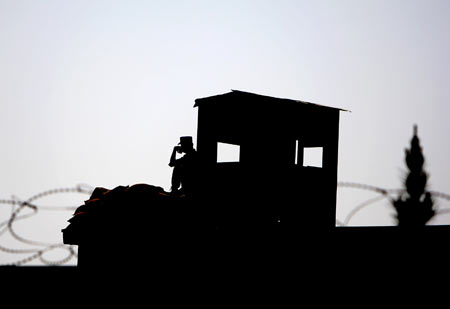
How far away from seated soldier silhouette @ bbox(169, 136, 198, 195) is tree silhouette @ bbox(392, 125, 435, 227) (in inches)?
1447

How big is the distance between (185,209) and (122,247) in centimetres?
129

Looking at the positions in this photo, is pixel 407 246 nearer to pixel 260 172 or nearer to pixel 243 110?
pixel 260 172

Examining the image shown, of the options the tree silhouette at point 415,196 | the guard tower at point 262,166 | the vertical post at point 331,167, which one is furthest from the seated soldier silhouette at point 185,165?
the tree silhouette at point 415,196

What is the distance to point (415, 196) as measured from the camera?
49344mm

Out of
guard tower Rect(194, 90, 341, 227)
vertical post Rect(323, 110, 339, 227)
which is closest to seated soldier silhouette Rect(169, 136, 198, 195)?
guard tower Rect(194, 90, 341, 227)

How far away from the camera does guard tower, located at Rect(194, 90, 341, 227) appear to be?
1093 cm

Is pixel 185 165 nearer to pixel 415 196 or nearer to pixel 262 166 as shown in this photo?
pixel 262 166

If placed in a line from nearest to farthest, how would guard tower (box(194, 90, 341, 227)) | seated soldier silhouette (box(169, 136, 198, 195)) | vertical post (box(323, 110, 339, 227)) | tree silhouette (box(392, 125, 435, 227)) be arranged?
seated soldier silhouette (box(169, 136, 198, 195)) < guard tower (box(194, 90, 341, 227)) < vertical post (box(323, 110, 339, 227)) < tree silhouette (box(392, 125, 435, 227))

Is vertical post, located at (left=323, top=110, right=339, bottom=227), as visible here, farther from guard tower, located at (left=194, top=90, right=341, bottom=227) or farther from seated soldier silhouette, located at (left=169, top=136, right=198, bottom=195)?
seated soldier silhouette, located at (left=169, top=136, right=198, bottom=195)

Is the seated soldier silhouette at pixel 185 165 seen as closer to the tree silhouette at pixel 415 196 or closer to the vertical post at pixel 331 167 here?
the vertical post at pixel 331 167

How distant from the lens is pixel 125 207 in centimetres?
884

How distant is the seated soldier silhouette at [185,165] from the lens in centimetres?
1066

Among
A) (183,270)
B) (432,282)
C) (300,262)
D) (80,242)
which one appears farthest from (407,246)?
(80,242)

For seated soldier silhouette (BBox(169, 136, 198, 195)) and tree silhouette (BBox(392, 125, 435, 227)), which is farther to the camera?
tree silhouette (BBox(392, 125, 435, 227))
